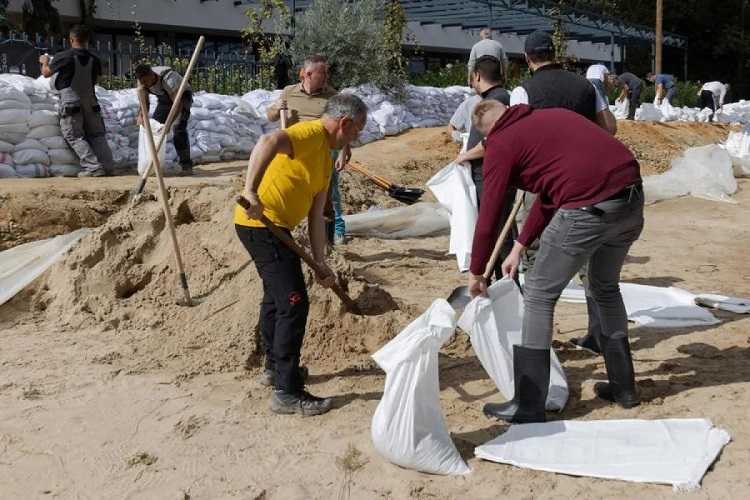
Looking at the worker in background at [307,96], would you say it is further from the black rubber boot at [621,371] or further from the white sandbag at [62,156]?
the white sandbag at [62,156]

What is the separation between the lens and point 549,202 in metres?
3.69

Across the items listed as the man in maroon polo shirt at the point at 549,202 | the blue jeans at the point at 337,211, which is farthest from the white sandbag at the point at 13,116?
the man in maroon polo shirt at the point at 549,202

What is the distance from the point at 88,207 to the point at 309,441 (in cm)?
464

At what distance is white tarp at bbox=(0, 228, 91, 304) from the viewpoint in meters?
5.72

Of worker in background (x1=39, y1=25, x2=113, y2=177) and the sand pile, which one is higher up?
worker in background (x1=39, y1=25, x2=113, y2=177)

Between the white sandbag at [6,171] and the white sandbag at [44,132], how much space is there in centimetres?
47

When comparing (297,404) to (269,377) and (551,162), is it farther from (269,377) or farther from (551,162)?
(551,162)

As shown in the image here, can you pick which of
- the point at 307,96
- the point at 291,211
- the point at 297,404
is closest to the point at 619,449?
the point at 297,404

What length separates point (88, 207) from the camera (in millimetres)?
7527

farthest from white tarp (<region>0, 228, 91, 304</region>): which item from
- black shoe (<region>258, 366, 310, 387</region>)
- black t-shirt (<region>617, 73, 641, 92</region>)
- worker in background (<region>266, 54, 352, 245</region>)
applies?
black t-shirt (<region>617, 73, 641, 92</region>)

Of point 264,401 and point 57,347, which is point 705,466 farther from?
point 57,347

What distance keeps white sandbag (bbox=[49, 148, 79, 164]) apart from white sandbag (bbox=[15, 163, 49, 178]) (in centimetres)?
14

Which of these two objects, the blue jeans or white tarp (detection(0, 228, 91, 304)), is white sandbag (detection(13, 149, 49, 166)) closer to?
white tarp (detection(0, 228, 91, 304))

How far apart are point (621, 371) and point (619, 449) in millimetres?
581
